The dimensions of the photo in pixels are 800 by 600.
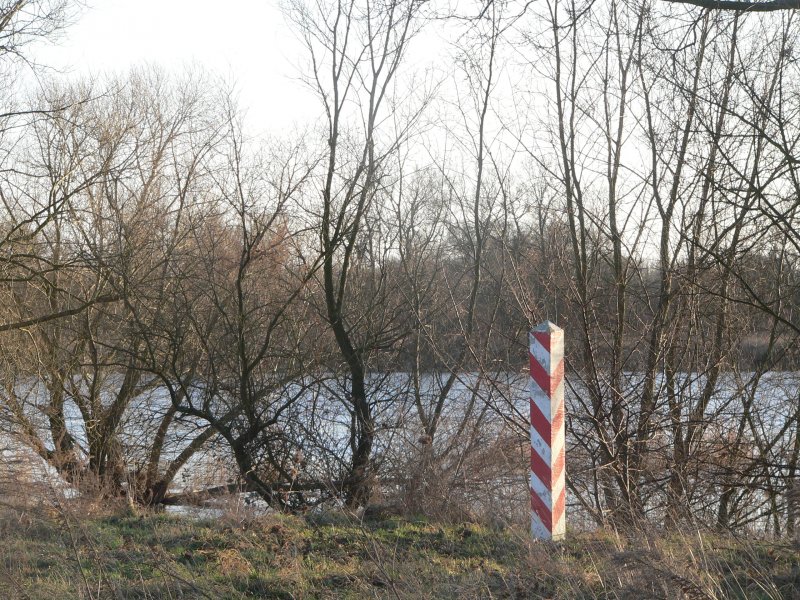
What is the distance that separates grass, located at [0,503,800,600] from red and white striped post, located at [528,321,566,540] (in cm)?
23

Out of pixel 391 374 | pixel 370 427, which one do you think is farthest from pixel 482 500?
pixel 391 374

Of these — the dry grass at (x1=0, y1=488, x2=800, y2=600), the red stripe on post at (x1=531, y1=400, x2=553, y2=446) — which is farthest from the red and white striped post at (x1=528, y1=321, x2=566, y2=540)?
the dry grass at (x1=0, y1=488, x2=800, y2=600)

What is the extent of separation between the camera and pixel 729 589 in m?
4.16

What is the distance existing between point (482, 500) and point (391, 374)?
3.33 m

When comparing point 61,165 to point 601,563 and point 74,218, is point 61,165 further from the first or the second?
point 601,563

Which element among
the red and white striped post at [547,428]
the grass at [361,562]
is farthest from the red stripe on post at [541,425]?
the grass at [361,562]

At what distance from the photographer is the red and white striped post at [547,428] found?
5.23 meters

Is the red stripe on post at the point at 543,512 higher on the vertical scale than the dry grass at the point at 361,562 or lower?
higher

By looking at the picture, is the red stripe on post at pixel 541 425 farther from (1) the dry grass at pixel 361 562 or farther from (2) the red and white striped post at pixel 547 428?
(1) the dry grass at pixel 361 562

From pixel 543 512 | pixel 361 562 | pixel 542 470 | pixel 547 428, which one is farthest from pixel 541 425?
pixel 361 562

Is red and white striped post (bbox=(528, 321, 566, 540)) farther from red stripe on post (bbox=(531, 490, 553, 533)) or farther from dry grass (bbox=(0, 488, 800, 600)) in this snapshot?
dry grass (bbox=(0, 488, 800, 600))

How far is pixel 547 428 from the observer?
5254mm

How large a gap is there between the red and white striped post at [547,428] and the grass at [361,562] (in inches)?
9.2

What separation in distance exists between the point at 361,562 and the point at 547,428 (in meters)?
1.46
